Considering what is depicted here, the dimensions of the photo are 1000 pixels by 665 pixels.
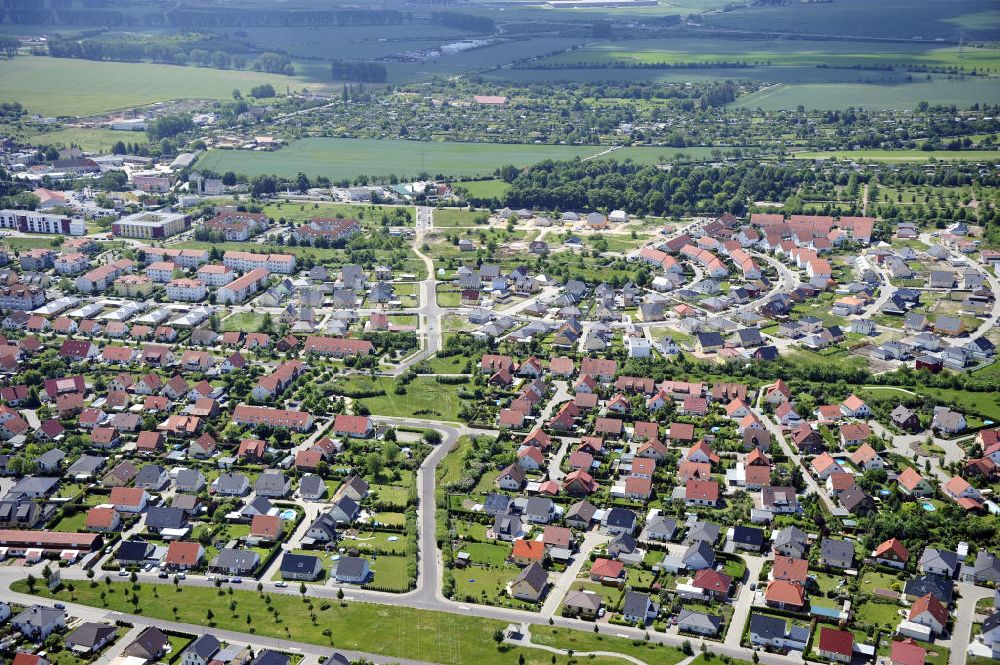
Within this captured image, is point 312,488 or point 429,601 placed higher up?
point 312,488

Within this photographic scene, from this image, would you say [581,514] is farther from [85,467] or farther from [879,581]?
[85,467]

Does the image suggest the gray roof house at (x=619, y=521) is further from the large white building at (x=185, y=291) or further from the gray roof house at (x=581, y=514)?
the large white building at (x=185, y=291)

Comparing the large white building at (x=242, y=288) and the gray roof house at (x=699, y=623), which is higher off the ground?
the large white building at (x=242, y=288)

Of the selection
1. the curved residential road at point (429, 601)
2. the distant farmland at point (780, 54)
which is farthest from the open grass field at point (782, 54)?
the curved residential road at point (429, 601)

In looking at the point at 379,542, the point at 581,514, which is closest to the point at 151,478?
the point at 379,542

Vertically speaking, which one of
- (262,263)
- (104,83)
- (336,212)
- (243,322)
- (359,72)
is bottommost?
(243,322)

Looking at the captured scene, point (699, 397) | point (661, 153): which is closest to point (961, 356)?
point (699, 397)
